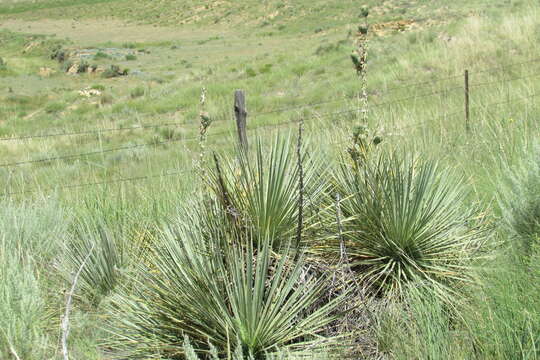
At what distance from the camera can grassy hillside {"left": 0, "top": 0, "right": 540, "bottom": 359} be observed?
8.98ft

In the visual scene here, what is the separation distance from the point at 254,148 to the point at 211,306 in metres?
1.42

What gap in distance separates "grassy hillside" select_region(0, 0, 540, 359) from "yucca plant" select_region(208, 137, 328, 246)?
33mm

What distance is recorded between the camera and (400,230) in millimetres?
3205

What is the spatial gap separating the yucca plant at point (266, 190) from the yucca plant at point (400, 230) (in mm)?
252

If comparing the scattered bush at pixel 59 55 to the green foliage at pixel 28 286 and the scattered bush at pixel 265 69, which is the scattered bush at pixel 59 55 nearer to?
the scattered bush at pixel 265 69

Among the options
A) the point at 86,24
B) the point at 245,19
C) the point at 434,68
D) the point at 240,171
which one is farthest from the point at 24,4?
the point at 240,171

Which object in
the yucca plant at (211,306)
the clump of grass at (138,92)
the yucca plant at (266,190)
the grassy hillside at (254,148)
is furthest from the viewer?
the clump of grass at (138,92)

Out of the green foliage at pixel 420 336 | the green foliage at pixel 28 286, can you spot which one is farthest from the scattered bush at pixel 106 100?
the green foliage at pixel 420 336

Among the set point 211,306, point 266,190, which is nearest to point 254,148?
point 266,190

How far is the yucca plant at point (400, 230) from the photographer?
3.18 metres

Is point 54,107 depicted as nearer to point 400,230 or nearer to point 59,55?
point 59,55

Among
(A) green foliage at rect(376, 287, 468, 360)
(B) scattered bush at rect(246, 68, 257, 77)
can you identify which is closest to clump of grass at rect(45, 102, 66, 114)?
(B) scattered bush at rect(246, 68, 257, 77)

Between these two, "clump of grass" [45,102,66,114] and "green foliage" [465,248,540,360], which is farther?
"clump of grass" [45,102,66,114]

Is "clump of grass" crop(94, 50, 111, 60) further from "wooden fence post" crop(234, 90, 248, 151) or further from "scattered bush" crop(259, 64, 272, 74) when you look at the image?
"wooden fence post" crop(234, 90, 248, 151)
